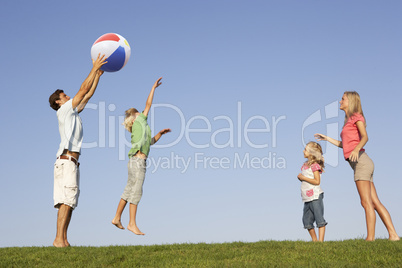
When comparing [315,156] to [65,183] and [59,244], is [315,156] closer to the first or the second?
[65,183]

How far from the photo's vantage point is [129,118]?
1076cm

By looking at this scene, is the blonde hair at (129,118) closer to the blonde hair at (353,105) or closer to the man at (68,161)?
the man at (68,161)

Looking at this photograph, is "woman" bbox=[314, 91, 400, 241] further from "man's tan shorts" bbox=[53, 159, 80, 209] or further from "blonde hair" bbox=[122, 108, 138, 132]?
"man's tan shorts" bbox=[53, 159, 80, 209]

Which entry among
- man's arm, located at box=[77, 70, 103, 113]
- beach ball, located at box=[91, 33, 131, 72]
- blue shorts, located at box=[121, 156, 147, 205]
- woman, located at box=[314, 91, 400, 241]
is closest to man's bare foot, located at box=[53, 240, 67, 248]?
blue shorts, located at box=[121, 156, 147, 205]

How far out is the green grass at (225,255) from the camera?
7.36 meters

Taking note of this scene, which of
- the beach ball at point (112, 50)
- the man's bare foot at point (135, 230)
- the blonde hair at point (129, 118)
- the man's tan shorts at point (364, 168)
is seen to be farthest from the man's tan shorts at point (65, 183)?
the man's tan shorts at point (364, 168)

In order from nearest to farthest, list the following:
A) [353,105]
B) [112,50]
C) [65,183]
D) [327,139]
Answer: [65,183] < [353,105] < [327,139] < [112,50]

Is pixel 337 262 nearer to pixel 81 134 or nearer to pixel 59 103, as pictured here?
pixel 81 134

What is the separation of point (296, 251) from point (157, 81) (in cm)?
514

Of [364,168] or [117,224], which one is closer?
[364,168]

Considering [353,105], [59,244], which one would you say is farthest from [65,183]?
[353,105]

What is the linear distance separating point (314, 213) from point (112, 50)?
6062 millimetres

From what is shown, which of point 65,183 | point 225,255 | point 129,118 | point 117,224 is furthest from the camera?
point 129,118

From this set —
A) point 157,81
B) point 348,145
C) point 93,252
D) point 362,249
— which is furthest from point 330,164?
point 93,252
